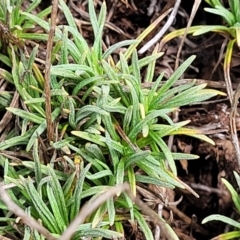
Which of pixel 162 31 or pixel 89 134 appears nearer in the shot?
pixel 89 134

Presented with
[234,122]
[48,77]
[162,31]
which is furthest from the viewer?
[162,31]

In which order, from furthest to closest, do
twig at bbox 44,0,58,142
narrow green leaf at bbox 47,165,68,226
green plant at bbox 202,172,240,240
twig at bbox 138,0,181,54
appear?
1. twig at bbox 138,0,181,54
2. green plant at bbox 202,172,240,240
3. narrow green leaf at bbox 47,165,68,226
4. twig at bbox 44,0,58,142

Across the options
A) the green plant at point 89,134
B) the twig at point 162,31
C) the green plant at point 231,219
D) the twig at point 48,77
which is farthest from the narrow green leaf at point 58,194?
the twig at point 162,31

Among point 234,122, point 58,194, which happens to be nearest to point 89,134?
point 58,194

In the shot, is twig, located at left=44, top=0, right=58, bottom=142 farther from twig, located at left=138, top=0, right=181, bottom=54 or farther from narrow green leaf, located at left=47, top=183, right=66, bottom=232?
twig, located at left=138, top=0, right=181, bottom=54

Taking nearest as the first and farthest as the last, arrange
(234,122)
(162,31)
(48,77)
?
1. (48,77)
2. (234,122)
3. (162,31)

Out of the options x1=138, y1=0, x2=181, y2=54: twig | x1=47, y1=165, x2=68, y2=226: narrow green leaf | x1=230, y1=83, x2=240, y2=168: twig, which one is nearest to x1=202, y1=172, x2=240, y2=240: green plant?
x1=230, y1=83, x2=240, y2=168: twig

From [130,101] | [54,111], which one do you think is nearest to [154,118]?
[130,101]

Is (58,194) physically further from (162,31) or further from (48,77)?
(162,31)

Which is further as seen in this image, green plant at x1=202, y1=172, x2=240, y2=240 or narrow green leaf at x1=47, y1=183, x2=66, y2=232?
green plant at x1=202, y1=172, x2=240, y2=240
